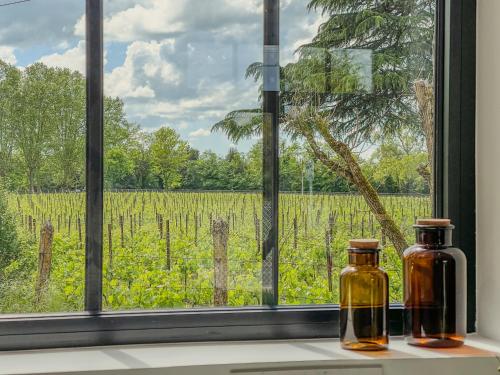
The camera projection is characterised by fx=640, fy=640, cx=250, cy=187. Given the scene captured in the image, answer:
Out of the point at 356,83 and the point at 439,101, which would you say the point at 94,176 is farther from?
the point at 439,101

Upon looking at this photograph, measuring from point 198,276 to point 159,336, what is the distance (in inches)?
7.1

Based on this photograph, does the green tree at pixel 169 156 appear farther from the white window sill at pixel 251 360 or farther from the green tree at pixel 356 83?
the white window sill at pixel 251 360

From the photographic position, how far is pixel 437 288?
154 centimetres

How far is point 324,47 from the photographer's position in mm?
1687

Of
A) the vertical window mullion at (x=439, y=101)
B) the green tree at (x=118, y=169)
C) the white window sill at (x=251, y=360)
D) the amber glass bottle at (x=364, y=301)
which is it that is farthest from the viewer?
the vertical window mullion at (x=439, y=101)

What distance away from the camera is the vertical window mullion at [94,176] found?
5.20ft

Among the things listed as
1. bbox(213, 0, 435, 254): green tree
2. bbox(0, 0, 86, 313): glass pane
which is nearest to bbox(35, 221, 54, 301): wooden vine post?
bbox(0, 0, 86, 313): glass pane

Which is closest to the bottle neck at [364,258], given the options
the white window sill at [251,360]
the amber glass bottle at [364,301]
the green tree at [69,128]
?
the amber glass bottle at [364,301]

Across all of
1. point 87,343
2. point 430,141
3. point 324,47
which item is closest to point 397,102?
point 430,141

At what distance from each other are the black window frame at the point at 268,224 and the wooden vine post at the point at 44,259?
8cm

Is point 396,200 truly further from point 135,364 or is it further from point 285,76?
point 135,364

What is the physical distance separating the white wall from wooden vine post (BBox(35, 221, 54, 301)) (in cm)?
110

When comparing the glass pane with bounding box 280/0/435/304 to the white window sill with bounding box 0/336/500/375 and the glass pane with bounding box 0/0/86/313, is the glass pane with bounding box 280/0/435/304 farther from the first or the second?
the glass pane with bounding box 0/0/86/313

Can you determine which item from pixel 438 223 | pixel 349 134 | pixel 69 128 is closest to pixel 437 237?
pixel 438 223
